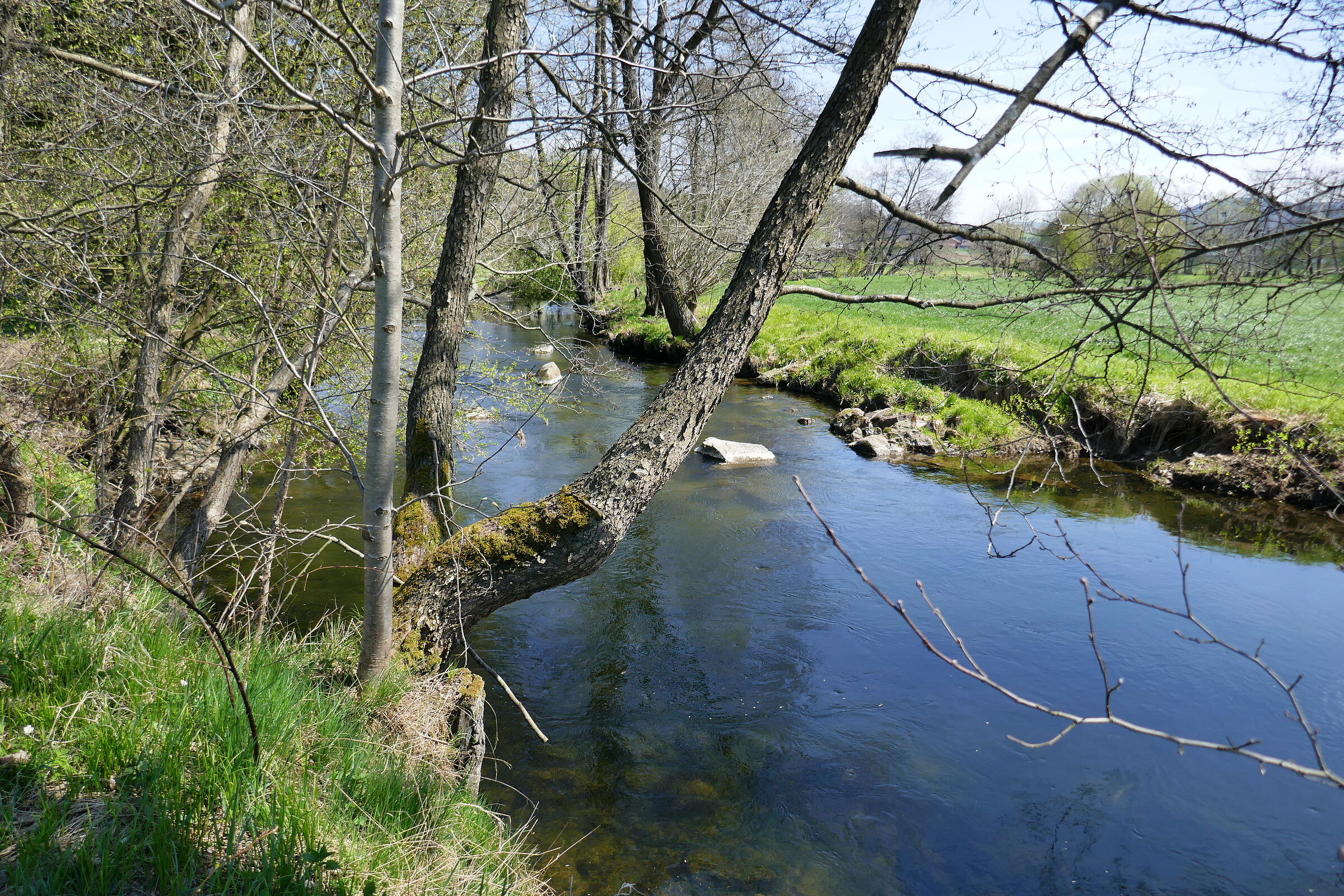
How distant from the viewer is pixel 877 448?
40.0ft

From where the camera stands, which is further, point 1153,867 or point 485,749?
point 485,749

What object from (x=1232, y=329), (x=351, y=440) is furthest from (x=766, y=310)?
(x=351, y=440)

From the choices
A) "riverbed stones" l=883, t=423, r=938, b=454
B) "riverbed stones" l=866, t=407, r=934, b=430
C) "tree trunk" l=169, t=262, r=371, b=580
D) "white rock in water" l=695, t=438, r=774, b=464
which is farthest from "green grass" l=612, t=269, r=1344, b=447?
"tree trunk" l=169, t=262, r=371, b=580

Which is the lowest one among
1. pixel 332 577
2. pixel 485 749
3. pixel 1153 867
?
pixel 332 577

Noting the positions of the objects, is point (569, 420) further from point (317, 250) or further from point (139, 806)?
point (139, 806)

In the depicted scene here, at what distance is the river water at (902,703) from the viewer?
4.38 meters

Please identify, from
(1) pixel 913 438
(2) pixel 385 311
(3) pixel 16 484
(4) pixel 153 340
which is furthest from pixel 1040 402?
(3) pixel 16 484

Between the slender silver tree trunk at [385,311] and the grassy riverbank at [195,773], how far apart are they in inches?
26.0

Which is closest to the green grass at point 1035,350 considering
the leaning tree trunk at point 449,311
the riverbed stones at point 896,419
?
the riverbed stones at point 896,419

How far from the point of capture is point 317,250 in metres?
5.81

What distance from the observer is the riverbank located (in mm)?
9797

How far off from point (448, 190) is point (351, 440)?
2755 millimetres

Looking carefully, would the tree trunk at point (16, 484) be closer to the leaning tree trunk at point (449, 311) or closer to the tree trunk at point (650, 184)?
the leaning tree trunk at point (449, 311)

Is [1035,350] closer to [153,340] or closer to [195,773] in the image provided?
[153,340]
